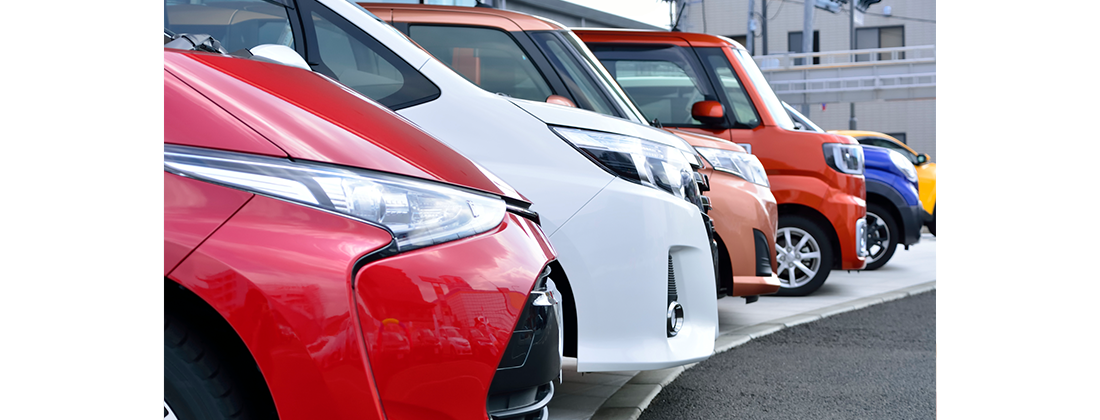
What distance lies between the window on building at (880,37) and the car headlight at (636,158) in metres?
28.3

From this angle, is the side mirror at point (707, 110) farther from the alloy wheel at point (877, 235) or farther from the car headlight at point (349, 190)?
the car headlight at point (349, 190)

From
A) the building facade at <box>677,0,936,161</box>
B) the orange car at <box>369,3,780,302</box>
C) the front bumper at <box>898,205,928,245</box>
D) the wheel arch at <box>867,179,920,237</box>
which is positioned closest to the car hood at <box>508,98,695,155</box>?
the orange car at <box>369,3,780,302</box>

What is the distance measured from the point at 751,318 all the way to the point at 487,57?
274 centimetres

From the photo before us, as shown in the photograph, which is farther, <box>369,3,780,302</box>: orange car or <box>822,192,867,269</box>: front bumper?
<box>822,192,867,269</box>: front bumper

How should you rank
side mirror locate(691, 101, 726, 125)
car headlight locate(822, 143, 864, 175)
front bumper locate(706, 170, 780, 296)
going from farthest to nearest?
car headlight locate(822, 143, 864, 175)
side mirror locate(691, 101, 726, 125)
front bumper locate(706, 170, 780, 296)

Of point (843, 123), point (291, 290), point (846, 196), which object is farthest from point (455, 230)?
point (843, 123)

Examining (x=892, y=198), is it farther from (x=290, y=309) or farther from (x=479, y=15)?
(x=290, y=309)

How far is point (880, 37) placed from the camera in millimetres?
29844

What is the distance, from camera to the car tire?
57.9 inches

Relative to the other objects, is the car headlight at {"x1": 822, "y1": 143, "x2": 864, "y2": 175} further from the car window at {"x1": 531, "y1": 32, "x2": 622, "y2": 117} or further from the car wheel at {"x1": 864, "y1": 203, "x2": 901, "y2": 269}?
the car window at {"x1": 531, "y1": 32, "x2": 622, "y2": 117}

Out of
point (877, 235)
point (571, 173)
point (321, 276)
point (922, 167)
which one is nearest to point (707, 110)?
point (571, 173)
